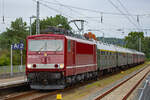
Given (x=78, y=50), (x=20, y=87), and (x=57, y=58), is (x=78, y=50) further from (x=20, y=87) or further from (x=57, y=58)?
(x=20, y=87)

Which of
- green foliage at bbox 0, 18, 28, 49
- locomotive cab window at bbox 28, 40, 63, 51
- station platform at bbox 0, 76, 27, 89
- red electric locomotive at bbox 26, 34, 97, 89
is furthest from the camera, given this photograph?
green foliage at bbox 0, 18, 28, 49

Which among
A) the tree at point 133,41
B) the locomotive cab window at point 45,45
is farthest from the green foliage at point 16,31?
the tree at point 133,41

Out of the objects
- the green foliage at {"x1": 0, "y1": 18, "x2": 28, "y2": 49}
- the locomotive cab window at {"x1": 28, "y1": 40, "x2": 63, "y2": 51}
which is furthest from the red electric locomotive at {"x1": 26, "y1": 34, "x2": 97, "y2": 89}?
the green foliage at {"x1": 0, "y1": 18, "x2": 28, "y2": 49}

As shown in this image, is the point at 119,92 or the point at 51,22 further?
the point at 51,22

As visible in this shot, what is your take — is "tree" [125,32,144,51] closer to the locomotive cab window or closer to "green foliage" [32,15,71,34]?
"green foliage" [32,15,71,34]

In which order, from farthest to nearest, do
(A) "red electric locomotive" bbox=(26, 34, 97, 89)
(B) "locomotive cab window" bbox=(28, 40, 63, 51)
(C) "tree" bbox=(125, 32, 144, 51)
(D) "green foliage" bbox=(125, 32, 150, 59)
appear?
1. (D) "green foliage" bbox=(125, 32, 150, 59)
2. (C) "tree" bbox=(125, 32, 144, 51)
3. (B) "locomotive cab window" bbox=(28, 40, 63, 51)
4. (A) "red electric locomotive" bbox=(26, 34, 97, 89)

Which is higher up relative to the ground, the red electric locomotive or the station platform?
the red electric locomotive

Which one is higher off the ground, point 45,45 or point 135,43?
point 135,43

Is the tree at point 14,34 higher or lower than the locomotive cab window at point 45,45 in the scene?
higher

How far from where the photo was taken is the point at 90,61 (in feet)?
67.4

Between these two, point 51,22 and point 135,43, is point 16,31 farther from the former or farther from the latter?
point 135,43

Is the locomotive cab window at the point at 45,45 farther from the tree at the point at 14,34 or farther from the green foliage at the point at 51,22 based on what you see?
the green foliage at the point at 51,22

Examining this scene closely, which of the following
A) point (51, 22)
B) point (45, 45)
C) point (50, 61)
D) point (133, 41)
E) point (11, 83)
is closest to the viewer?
point (50, 61)

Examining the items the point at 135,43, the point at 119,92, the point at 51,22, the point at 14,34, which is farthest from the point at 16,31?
the point at 135,43
